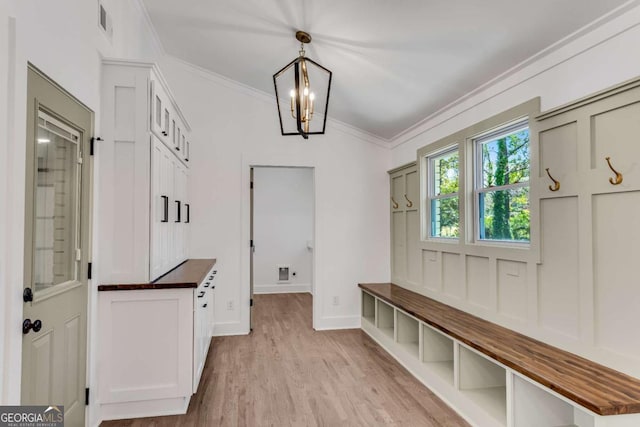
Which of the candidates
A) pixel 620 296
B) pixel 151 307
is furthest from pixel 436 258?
pixel 151 307

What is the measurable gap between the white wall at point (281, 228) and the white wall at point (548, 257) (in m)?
4.01

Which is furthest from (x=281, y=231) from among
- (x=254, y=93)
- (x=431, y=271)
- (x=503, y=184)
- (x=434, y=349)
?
(x=503, y=184)

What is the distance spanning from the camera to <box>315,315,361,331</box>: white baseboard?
4664 millimetres

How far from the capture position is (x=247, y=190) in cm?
454

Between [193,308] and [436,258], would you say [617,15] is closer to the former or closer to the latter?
[436,258]

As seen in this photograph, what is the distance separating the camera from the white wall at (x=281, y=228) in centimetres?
699

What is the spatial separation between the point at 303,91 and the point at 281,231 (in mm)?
4923

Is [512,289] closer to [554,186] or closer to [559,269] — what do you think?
[559,269]

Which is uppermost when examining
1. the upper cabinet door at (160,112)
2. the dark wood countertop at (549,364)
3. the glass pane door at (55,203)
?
the upper cabinet door at (160,112)

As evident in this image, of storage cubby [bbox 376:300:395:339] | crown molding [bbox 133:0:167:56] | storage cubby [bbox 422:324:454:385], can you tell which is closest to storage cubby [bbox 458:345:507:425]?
storage cubby [bbox 422:324:454:385]

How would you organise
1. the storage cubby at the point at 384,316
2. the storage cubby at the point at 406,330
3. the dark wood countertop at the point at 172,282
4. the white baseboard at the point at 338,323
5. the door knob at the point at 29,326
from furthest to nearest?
1. the white baseboard at the point at 338,323
2. the storage cubby at the point at 384,316
3. the storage cubby at the point at 406,330
4. the dark wood countertop at the point at 172,282
5. the door knob at the point at 29,326

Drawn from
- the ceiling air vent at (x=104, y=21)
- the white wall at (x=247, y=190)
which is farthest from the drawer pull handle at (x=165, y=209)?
the white wall at (x=247, y=190)

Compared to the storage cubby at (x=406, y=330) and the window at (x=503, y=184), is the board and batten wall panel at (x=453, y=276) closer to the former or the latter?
the window at (x=503, y=184)

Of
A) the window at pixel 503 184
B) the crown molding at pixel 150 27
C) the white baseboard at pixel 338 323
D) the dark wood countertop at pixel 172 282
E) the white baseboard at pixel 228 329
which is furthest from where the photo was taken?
the white baseboard at pixel 338 323
